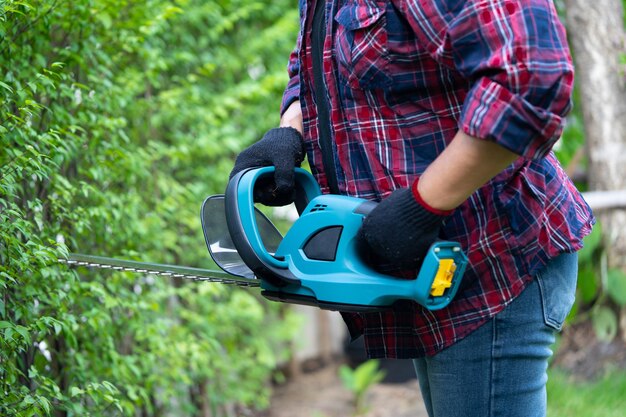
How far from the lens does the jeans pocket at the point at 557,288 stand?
1.59m

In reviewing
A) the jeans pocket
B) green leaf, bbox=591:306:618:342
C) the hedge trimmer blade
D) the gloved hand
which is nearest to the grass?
green leaf, bbox=591:306:618:342

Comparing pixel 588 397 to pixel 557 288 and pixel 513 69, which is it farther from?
pixel 513 69

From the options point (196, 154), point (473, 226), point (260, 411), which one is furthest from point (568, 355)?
point (473, 226)

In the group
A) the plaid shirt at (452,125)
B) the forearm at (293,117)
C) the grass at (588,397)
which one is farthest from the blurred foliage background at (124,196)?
the plaid shirt at (452,125)

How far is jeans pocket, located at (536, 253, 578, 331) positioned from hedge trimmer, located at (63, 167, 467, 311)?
20 cm

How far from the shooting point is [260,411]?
5.16m

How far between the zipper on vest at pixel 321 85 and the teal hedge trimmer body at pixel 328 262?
0.34ft

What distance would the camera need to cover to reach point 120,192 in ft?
9.73

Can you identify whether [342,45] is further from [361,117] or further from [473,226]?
[473,226]

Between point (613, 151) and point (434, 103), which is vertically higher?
point (434, 103)

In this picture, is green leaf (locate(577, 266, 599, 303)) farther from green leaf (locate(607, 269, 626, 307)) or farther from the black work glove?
the black work glove

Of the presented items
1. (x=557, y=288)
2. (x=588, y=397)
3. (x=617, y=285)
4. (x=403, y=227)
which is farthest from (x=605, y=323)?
(x=403, y=227)

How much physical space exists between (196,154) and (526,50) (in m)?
Answer: 2.72

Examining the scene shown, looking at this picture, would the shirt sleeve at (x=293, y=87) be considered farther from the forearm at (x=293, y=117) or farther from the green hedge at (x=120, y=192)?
the green hedge at (x=120, y=192)
